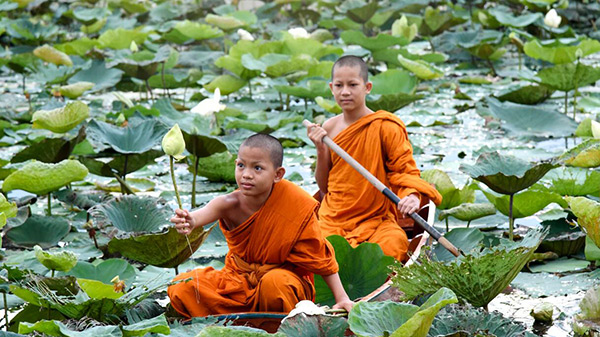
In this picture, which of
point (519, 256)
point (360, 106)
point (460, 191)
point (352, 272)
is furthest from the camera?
point (460, 191)

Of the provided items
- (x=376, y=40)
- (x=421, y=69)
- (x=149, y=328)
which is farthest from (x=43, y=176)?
(x=376, y=40)

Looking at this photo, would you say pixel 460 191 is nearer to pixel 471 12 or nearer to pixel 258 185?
pixel 258 185

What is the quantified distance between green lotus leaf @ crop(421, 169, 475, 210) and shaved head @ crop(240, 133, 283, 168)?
1.49 m

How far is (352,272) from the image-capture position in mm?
3184

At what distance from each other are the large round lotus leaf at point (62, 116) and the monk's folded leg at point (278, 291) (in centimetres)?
236

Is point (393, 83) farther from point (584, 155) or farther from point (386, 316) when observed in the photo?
point (386, 316)

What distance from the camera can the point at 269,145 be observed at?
277 cm

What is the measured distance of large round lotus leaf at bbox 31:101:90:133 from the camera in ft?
15.8

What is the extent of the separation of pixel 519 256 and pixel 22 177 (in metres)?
2.30

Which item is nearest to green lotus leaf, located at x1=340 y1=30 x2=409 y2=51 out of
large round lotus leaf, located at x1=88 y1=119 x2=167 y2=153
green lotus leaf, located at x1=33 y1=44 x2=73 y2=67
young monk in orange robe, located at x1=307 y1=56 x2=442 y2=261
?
green lotus leaf, located at x1=33 y1=44 x2=73 y2=67

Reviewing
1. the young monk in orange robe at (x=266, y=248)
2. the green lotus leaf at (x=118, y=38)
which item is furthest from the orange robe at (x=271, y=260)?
the green lotus leaf at (x=118, y=38)

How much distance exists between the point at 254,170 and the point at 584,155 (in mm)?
1880

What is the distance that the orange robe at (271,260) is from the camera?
9.28ft


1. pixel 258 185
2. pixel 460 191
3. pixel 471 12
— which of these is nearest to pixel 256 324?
pixel 258 185
